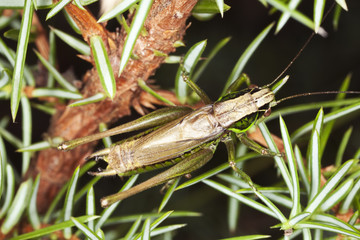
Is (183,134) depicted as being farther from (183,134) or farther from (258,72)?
(258,72)

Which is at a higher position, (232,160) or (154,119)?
(154,119)

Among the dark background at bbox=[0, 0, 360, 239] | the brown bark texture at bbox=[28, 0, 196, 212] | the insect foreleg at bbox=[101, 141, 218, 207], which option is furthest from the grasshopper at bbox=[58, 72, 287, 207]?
the dark background at bbox=[0, 0, 360, 239]

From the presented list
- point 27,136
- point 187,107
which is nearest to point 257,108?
point 187,107

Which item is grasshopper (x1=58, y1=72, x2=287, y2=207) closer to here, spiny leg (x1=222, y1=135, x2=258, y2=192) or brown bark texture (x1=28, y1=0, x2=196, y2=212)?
spiny leg (x1=222, y1=135, x2=258, y2=192)

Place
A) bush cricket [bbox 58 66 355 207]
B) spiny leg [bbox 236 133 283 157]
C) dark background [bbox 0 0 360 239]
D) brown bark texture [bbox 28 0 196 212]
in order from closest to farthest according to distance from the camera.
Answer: brown bark texture [bbox 28 0 196 212], spiny leg [bbox 236 133 283 157], bush cricket [bbox 58 66 355 207], dark background [bbox 0 0 360 239]

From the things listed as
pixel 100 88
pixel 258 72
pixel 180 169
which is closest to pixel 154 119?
pixel 180 169

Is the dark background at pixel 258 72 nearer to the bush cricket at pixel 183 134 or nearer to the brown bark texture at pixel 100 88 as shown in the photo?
the bush cricket at pixel 183 134
